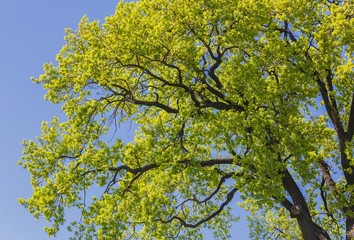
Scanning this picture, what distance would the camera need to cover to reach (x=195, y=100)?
75.0 feet

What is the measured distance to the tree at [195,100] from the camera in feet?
70.6

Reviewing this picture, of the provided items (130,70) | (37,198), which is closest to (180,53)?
(130,70)

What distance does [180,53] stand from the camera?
22.2 meters

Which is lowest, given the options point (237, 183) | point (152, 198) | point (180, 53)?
point (237, 183)

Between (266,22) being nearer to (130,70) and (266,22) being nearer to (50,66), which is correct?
(130,70)

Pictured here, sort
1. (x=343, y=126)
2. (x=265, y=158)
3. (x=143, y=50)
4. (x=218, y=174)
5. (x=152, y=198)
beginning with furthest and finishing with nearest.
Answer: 1. (x=343, y=126)
2. (x=218, y=174)
3. (x=152, y=198)
4. (x=143, y=50)
5. (x=265, y=158)

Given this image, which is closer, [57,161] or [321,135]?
[57,161]

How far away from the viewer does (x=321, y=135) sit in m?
24.8

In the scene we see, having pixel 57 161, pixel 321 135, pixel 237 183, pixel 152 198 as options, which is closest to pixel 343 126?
pixel 321 135

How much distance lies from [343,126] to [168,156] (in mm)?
11263

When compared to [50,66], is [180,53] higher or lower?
lower

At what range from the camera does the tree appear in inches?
848

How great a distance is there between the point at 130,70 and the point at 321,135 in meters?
10.3

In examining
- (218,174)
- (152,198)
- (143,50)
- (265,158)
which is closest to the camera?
(265,158)
